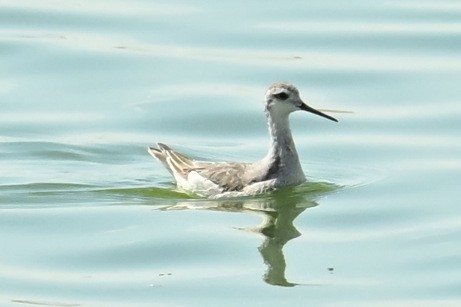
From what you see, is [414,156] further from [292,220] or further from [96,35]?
[96,35]

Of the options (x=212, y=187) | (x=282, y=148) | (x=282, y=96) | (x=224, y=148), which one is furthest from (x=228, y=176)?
(x=224, y=148)

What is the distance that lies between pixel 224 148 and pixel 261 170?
1.60 metres

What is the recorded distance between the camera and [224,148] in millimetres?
19609

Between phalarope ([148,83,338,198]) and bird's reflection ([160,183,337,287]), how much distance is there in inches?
5.8

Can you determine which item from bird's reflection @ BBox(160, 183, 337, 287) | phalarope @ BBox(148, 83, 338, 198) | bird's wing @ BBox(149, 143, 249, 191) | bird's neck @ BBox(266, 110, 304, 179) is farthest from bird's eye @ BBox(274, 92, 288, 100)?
bird's reflection @ BBox(160, 183, 337, 287)

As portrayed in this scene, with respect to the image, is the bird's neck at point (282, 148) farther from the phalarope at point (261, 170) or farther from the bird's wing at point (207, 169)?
the bird's wing at point (207, 169)

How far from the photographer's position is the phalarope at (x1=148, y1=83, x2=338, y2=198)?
18000 mm

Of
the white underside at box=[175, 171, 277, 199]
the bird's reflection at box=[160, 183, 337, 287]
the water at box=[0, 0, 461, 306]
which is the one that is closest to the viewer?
the water at box=[0, 0, 461, 306]

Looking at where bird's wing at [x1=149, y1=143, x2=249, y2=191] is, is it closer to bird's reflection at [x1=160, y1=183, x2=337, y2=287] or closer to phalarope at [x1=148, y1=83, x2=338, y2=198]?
phalarope at [x1=148, y1=83, x2=338, y2=198]

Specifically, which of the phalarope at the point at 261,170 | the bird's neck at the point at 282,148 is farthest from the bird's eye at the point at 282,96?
the bird's neck at the point at 282,148

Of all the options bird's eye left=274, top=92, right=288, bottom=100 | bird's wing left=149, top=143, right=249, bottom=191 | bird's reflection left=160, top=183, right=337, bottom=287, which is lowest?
bird's reflection left=160, top=183, right=337, bottom=287

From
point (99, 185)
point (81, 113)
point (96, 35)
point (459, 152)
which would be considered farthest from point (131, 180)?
point (96, 35)

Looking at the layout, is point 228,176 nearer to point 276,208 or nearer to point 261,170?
point 261,170

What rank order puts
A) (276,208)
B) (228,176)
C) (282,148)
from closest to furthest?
(276,208)
(228,176)
(282,148)
